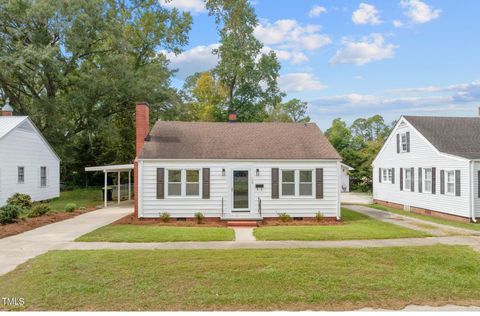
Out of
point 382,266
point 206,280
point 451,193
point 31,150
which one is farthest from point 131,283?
point 31,150

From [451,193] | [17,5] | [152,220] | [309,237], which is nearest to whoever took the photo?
[309,237]

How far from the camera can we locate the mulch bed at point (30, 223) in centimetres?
1177

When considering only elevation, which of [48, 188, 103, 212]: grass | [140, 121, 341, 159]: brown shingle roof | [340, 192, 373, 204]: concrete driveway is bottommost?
[340, 192, 373, 204]: concrete driveway

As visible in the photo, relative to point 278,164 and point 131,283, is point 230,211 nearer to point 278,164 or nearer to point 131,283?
point 278,164

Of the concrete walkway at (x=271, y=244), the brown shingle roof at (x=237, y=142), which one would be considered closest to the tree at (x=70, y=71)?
the brown shingle roof at (x=237, y=142)

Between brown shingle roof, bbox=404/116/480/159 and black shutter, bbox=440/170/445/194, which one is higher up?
brown shingle roof, bbox=404/116/480/159

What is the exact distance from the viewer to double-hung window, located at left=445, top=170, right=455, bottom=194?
16.3 m

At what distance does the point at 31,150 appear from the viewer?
20.9m

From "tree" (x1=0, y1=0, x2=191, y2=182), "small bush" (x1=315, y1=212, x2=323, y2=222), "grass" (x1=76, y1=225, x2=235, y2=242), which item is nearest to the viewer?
"grass" (x1=76, y1=225, x2=235, y2=242)

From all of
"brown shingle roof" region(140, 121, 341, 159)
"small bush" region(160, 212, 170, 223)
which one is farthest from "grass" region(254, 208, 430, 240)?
"small bush" region(160, 212, 170, 223)

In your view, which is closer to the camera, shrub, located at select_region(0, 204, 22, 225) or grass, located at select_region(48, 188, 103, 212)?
shrub, located at select_region(0, 204, 22, 225)

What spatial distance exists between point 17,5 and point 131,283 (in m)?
25.3

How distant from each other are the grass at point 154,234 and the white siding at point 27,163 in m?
9.59

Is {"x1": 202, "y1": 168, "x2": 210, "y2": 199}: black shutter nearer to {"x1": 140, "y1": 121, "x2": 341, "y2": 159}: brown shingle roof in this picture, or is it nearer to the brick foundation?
{"x1": 140, "y1": 121, "x2": 341, "y2": 159}: brown shingle roof
